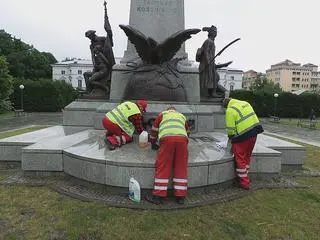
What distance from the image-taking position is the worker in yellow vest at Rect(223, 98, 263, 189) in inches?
245

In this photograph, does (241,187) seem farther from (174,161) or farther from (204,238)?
(204,238)

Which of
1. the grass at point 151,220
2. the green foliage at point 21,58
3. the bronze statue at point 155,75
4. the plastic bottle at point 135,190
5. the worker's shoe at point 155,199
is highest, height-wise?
the green foliage at point 21,58

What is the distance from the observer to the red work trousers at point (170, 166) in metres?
5.21

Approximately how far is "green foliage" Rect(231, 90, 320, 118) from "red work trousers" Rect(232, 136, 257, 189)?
33.5 metres

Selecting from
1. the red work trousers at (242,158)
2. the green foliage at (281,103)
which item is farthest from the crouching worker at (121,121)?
the green foliage at (281,103)

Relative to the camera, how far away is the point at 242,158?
6.22 m

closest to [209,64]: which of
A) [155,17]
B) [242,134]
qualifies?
[155,17]

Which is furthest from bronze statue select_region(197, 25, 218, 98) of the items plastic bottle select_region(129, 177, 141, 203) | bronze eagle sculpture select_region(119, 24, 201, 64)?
plastic bottle select_region(129, 177, 141, 203)

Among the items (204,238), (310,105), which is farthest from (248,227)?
(310,105)

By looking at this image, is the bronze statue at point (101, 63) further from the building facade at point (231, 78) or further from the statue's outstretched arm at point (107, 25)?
the building facade at point (231, 78)

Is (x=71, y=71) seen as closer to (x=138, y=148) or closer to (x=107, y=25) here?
(x=107, y=25)

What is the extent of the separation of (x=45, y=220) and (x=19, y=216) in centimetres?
47

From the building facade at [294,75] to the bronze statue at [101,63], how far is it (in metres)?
A: 126

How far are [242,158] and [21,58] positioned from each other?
196 ft
